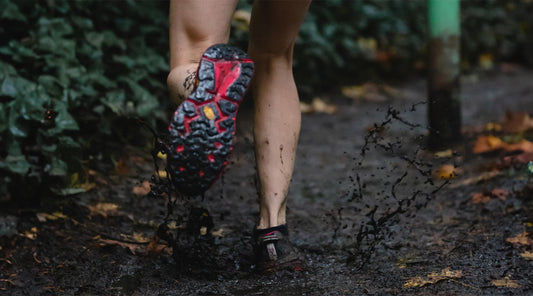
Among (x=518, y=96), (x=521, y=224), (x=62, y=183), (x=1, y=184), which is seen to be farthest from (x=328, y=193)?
(x=518, y=96)

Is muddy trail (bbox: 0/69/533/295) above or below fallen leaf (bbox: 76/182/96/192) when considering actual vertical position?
below

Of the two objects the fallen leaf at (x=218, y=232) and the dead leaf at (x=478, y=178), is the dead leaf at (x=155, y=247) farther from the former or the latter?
the dead leaf at (x=478, y=178)

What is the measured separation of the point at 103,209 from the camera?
239cm

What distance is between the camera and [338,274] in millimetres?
1760

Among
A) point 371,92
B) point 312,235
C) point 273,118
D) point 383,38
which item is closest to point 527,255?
point 312,235

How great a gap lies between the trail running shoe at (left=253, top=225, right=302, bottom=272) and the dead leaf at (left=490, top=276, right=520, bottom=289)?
0.53 metres

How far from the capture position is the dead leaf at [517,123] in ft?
10.9

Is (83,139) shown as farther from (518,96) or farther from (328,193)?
(518,96)

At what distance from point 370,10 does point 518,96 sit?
165cm

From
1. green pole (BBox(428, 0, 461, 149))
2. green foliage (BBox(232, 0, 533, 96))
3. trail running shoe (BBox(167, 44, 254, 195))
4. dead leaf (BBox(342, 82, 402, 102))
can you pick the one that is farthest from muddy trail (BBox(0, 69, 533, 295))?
dead leaf (BBox(342, 82, 402, 102))

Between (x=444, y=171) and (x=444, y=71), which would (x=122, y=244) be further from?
(x=444, y=71)

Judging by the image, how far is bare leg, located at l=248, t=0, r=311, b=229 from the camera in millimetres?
1772

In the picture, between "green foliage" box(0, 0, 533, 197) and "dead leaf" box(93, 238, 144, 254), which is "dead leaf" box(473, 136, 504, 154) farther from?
"dead leaf" box(93, 238, 144, 254)

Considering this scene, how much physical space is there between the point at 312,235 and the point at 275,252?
0.45m
